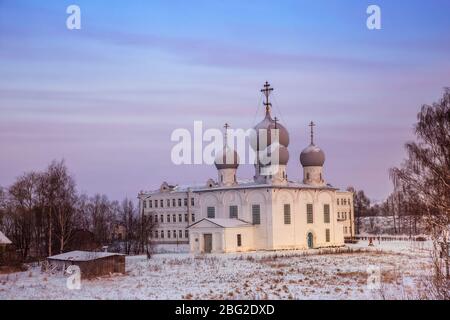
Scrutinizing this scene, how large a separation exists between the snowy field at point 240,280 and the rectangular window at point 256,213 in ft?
23.9

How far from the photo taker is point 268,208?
3169cm

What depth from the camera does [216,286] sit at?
16.0 meters

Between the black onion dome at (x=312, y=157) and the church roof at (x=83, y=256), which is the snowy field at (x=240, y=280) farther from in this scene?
the black onion dome at (x=312, y=157)

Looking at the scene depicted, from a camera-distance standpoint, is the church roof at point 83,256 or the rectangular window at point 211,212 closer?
the church roof at point 83,256

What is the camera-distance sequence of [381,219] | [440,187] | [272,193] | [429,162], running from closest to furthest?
[440,187] < [429,162] < [272,193] < [381,219]

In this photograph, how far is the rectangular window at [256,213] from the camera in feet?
105

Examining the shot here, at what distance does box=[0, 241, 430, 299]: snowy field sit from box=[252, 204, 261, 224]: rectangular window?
7289 mm

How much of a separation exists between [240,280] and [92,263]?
4628mm

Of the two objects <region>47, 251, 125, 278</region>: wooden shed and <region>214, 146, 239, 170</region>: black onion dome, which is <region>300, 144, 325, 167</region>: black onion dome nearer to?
<region>214, 146, 239, 170</region>: black onion dome

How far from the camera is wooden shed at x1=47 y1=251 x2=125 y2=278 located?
18.5m

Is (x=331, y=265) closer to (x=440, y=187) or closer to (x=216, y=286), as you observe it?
(x=440, y=187)

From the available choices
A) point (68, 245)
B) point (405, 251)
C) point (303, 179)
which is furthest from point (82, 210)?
point (405, 251)

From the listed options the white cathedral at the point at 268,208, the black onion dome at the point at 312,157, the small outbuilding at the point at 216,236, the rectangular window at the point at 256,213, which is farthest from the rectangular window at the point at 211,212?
the black onion dome at the point at 312,157
